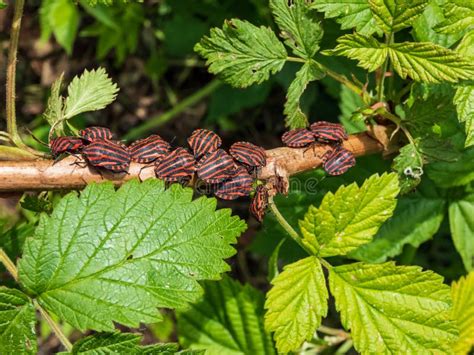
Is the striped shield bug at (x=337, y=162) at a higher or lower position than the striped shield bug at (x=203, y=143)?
lower

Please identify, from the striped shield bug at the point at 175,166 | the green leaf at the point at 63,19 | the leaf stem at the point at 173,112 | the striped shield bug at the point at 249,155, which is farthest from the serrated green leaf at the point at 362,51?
the green leaf at the point at 63,19

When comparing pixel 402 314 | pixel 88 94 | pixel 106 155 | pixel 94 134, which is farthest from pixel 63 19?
pixel 402 314

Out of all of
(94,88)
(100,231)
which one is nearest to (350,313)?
(100,231)

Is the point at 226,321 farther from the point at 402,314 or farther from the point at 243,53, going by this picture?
the point at 243,53

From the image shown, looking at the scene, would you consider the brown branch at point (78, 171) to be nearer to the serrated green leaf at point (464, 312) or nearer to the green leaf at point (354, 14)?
the green leaf at point (354, 14)

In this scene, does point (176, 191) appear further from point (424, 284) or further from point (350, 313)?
point (424, 284)

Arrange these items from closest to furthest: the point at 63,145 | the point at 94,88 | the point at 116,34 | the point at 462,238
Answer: the point at 63,145
the point at 94,88
the point at 462,238
the point at 116,34
